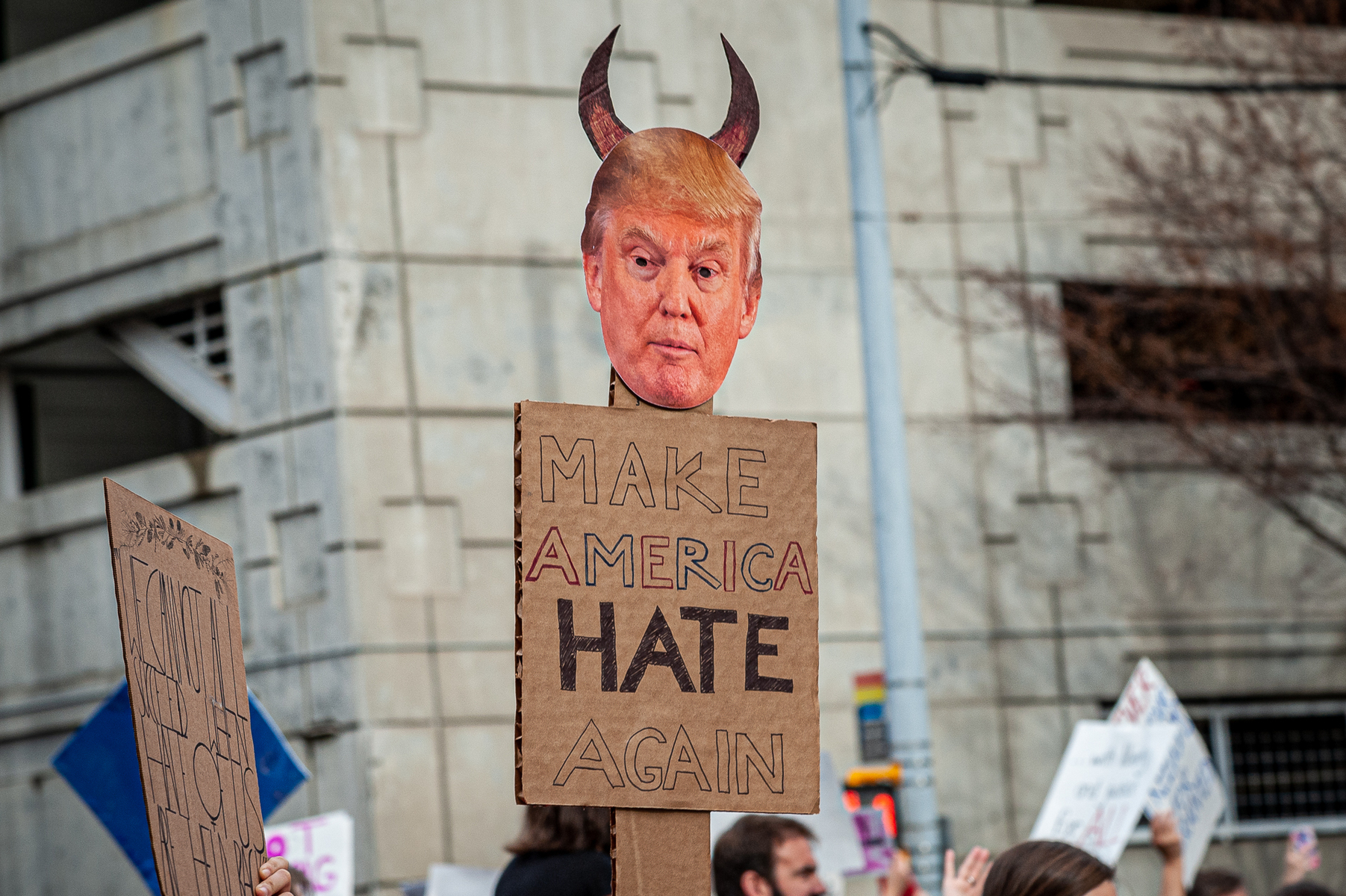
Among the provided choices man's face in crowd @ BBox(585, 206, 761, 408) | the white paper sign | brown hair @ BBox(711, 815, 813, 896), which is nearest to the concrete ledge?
the white paper sign

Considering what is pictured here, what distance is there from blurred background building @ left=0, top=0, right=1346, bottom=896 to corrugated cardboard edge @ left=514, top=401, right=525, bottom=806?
7160mm

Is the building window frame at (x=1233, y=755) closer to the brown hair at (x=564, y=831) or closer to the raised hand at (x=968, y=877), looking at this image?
the raised hand at (x=968, y=877)

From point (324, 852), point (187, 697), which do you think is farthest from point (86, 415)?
point (187, 697)

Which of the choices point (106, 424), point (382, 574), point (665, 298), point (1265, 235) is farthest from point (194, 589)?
point (106, 424)

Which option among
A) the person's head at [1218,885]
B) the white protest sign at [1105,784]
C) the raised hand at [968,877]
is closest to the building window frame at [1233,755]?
the white protest sign at [1105,784]

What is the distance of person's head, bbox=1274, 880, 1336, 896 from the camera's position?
6.30 m

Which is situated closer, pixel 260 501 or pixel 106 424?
pixel 260 501

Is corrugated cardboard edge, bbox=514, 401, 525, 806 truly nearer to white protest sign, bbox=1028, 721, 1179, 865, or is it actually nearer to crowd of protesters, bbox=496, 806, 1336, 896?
crowd of protesters, bbox=496, 806, 1336, 896

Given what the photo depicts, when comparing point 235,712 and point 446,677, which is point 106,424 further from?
point 235,712

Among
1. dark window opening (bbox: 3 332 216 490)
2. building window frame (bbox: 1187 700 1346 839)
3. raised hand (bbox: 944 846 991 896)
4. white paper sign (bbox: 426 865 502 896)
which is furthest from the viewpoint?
dark window opening (bbox: 3 332 216 490)

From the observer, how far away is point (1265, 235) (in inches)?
475

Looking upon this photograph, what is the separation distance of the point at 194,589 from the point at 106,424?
10.8m

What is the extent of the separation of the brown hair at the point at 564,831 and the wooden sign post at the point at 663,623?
1.37 metres

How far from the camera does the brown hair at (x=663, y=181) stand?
3830 mm
